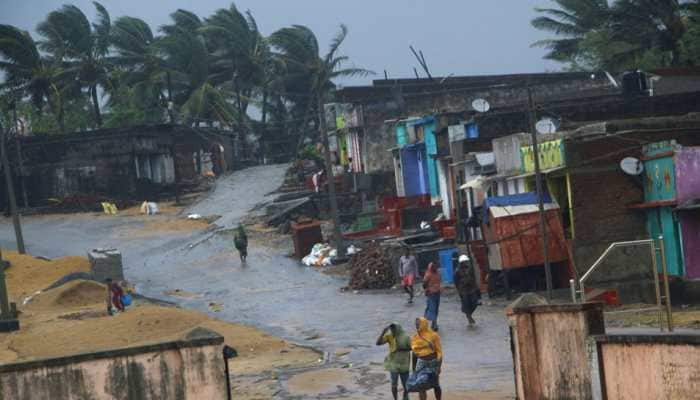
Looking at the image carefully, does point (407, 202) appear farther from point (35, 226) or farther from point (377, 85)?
point (35, 226)

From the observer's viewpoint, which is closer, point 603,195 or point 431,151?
point 603,195

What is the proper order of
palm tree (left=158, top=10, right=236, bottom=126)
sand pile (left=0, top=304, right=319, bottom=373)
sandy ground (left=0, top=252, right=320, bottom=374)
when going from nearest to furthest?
sandy ground (left=0, top=252, right=320, bottom=374), sand pile (left=0, top=304, right=319, bottom=373), palm tree (left=158, top=10, right=236, bottom=126)

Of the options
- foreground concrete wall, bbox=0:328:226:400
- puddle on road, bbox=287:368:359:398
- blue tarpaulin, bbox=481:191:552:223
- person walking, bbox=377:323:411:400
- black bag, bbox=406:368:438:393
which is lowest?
puddle on road, bbox=287:368:359:398

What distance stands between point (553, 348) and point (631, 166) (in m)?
13.2

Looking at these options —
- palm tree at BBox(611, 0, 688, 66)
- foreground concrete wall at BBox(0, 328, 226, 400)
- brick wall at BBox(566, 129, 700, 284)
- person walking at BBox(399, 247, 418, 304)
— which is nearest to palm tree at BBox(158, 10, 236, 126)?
palm tree at BBox(611, 0, 688, 66)

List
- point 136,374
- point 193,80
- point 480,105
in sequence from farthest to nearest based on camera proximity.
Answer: point 193,80, point 480,105, point 136,374

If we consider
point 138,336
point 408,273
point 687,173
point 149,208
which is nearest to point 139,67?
point 149,208

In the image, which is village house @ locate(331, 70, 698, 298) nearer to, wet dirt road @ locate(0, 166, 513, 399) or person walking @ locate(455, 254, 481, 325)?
wet dirt road @ locate(0, 166, 513, 399)

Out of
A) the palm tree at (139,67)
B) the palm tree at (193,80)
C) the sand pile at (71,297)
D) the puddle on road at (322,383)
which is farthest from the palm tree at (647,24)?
the puddle on road at (322,383)

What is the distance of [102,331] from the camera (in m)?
25.6

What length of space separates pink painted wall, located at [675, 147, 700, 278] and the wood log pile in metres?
9.15

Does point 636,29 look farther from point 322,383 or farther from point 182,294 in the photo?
point 322,383

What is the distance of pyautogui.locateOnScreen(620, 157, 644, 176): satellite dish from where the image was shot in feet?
89.0

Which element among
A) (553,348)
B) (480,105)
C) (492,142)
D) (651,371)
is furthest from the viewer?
(480,105)
